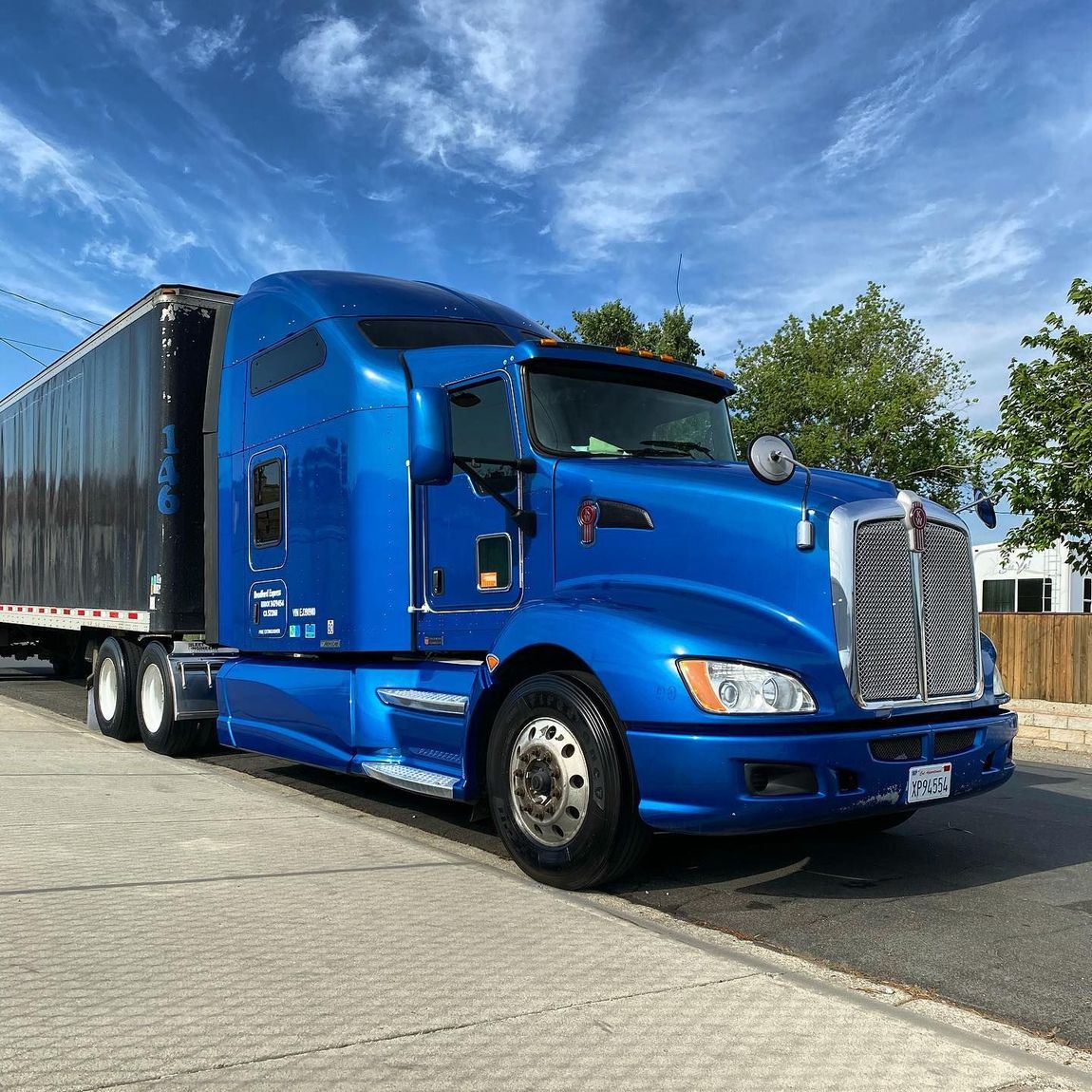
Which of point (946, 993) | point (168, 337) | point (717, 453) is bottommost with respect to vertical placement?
point (946, 993)

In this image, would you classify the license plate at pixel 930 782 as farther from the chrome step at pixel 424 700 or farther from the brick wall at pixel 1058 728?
the brick wall at pixel 1058 728

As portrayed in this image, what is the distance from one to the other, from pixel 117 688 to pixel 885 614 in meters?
7.57

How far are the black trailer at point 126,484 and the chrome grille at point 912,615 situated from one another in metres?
5.57

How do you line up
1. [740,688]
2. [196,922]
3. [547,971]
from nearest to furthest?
[547,971]
[196,922]
[740,688]

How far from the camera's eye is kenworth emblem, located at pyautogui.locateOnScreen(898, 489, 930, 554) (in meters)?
5.18

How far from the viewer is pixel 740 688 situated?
179 inches

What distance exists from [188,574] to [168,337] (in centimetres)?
192

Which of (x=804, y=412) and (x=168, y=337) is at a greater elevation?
(x=804, y=412)

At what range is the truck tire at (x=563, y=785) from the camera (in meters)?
4.86

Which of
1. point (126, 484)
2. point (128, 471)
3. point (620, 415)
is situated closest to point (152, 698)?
point (126, 484)

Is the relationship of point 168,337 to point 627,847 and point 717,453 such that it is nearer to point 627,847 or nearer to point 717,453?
point 717,453

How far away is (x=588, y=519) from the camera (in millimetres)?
5543

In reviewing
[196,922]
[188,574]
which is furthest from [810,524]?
[188,574]

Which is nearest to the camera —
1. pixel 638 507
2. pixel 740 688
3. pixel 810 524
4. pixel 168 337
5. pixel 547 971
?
pixel 547 971
